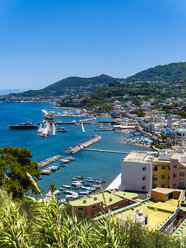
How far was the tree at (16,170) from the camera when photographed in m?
10.2

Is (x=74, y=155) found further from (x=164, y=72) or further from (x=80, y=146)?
(x=164, y=72)

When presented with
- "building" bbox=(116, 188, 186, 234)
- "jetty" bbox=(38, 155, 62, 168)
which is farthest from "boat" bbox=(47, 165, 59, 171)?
"building" bbox=(116, 188, 186, 234)

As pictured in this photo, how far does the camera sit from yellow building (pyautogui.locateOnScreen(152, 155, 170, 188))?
42.7 ft

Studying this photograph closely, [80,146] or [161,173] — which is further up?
[161,173]

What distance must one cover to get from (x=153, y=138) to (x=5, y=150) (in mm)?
25610

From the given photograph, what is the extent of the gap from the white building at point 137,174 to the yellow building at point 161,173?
19.1 inches

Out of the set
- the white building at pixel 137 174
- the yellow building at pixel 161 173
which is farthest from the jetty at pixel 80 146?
the yellow building at pixel 161 173

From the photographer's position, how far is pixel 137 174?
12844 millimetres

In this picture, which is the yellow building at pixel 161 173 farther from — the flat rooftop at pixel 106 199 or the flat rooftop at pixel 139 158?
the flat rooftop at pixel 106 199

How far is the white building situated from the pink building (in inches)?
40.1

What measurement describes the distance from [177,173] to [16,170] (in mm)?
7435

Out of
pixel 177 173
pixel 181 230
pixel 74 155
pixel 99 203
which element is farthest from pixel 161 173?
pixel 74 155

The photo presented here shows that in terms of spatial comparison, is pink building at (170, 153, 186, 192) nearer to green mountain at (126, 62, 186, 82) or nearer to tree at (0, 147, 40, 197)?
tree at (0, 147, 40, 197)

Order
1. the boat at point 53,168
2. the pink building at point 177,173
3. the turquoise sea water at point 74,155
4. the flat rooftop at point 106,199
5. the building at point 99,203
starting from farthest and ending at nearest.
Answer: the boat at point 53,168
the turquoise sea water at point 74,155
the pink building at point 177,173
the flat rooftop at point 106,199
the building at point 99,203
